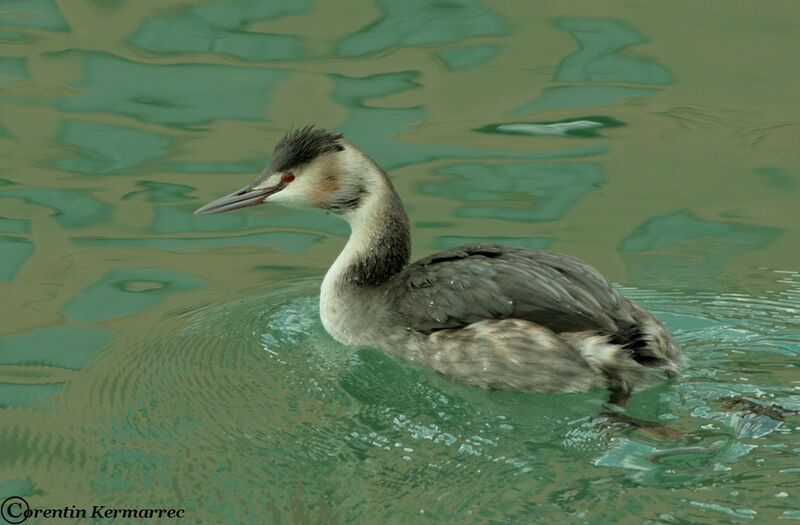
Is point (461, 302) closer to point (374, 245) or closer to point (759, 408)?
point (374, 245)

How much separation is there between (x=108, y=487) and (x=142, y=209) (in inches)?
117

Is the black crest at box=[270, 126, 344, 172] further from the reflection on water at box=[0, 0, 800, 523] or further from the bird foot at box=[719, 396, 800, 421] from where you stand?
the bird foot at box=[719, 396, 800, 421]

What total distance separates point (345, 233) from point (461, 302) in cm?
189

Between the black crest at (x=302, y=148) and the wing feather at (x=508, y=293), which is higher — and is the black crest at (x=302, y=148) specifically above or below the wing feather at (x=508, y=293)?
above

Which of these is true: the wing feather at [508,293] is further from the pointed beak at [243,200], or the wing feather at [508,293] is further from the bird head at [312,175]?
the pointed beak at [243,200]

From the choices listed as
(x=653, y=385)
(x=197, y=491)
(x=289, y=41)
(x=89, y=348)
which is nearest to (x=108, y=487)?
(x=197, y=491)

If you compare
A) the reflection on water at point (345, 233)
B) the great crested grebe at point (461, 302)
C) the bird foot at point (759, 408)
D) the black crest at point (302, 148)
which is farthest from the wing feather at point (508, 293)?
the black crest at point (302, 148)

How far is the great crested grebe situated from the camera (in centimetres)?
579

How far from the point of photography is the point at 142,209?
7891 millimetres

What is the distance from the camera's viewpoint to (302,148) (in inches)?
260

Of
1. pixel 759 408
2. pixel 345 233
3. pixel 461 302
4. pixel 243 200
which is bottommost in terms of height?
pixel 345 233

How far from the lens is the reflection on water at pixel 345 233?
5.14m

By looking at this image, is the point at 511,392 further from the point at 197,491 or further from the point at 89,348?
the point at 89,348

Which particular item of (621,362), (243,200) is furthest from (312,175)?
(621,362)
